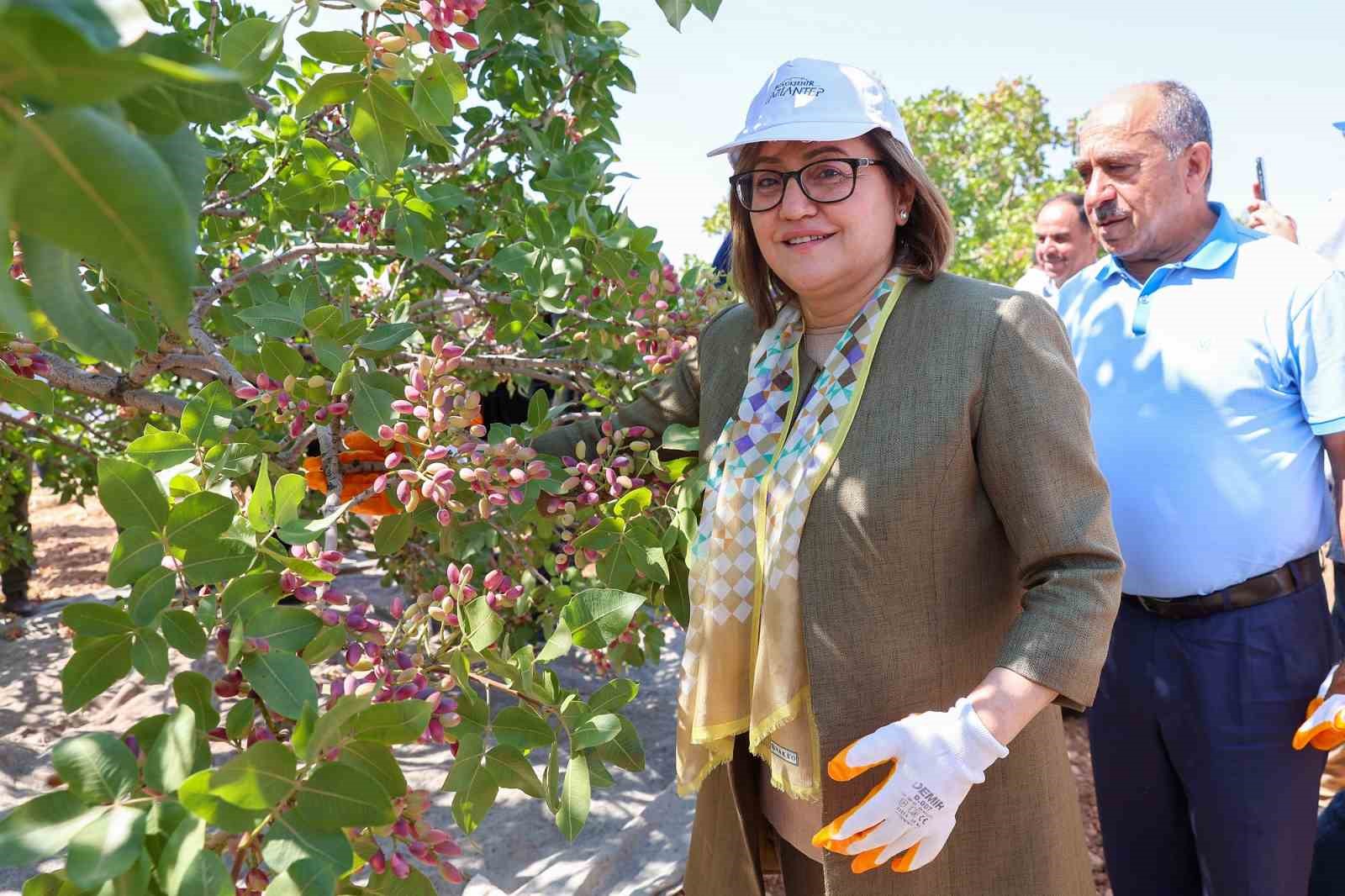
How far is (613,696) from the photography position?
142 centimetres

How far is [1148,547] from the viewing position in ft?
7.60

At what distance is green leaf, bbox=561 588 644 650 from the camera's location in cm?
139

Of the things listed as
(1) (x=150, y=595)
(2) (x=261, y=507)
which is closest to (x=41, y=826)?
(1) (x=150, y=595)

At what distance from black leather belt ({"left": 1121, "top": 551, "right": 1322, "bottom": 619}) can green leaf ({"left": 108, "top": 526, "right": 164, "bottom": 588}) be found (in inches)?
82.3

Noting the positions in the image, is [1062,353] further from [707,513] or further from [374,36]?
[374,36]

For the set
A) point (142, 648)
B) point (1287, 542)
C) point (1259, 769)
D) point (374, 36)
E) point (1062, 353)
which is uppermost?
point (374, 36)

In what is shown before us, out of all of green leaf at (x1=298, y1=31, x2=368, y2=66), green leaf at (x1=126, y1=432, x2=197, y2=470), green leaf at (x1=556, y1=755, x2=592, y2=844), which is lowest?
green leaf at (x1=556, y1=755, x2=592, y2=844)

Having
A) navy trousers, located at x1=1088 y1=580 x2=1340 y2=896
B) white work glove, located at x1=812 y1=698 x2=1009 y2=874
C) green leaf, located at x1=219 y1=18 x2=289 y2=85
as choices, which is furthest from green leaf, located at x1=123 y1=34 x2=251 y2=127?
navy trousers, located at x1=1088 y1=580 x2=1340 y2=896

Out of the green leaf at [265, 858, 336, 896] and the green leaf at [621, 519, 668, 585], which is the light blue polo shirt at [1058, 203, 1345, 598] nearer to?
the green leaf at [621, 519, 668, 585]

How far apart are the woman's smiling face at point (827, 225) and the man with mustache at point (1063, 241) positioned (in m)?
3.19

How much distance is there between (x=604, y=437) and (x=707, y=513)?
25 centimetres

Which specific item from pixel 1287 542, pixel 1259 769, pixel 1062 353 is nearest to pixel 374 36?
pixel 1062 353

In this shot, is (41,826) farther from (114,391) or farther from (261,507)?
(114,391)

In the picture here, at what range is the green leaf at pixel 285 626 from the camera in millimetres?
1120
